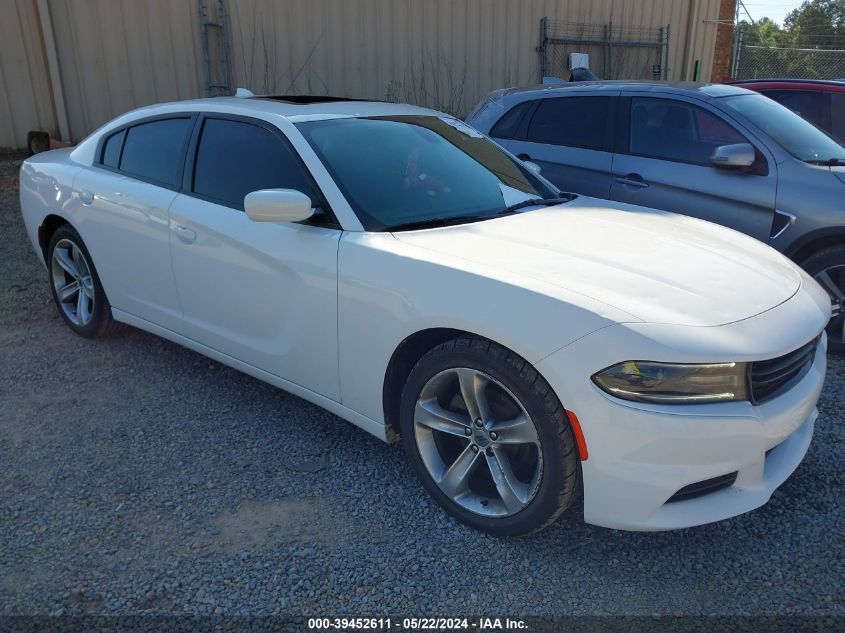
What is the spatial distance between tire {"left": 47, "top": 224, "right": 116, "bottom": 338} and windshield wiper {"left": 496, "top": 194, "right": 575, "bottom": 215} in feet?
8.59

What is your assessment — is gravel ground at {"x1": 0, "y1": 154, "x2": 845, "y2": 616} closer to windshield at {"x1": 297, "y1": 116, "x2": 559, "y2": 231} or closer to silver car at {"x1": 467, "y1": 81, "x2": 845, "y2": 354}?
windshield at {"x1": 297, "y1": 116, "x2": 559, "y2": 231}

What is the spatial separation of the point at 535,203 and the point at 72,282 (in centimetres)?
318

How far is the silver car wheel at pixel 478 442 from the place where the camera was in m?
2.61

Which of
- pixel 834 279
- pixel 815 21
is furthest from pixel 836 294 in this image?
pixel 815 21

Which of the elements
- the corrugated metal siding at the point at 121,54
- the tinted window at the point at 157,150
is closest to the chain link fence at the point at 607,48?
the corrugated metal siding at the point at 121,54

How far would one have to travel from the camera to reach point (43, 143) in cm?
912

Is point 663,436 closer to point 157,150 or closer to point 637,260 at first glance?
point 637,260

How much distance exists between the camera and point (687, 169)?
16.3ft

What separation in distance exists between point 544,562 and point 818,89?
602 cm

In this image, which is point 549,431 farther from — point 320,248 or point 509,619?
point 320,248

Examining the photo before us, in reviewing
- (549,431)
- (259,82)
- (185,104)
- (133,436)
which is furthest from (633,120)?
(259,82)

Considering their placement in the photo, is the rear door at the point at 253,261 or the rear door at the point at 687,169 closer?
the rear door at the point at 253,261

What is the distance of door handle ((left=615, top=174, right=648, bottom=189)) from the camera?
202 inches

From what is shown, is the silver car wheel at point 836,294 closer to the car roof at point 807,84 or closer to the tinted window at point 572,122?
the tinted window at point 572,122
